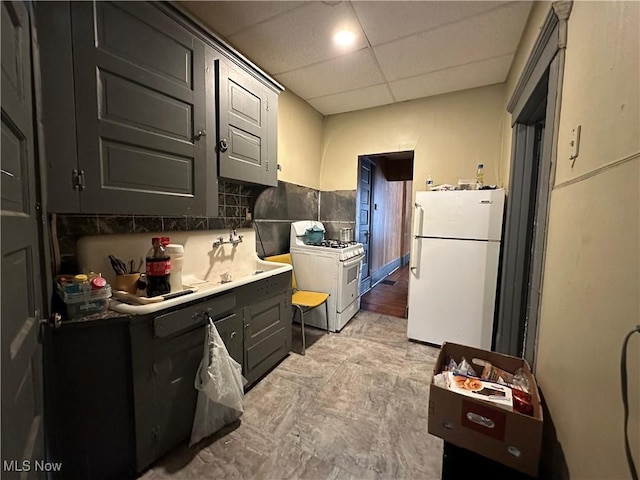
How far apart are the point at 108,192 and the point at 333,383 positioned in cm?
185

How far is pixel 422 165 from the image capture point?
119 inches

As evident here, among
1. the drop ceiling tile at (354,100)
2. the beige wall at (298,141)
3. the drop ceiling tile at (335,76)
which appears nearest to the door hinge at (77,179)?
the beige wall at (298,141)

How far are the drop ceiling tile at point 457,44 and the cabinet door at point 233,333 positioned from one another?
7.70ft

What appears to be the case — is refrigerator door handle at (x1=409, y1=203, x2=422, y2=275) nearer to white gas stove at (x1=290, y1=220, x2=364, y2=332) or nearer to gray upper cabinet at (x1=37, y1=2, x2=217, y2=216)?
white gas stove at (x1=290, y1=220, x2=364, y2=332)

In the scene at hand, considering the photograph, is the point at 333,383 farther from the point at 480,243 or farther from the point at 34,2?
the point at 34,2

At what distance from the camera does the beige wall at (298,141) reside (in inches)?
110

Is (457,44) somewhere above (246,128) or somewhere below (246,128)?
above

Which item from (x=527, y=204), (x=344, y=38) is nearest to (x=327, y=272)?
(x=527, y=204)

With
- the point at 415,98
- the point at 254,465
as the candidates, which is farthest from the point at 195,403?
the point at 415,98

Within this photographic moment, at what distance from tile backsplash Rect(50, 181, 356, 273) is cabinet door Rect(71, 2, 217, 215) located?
29 cm

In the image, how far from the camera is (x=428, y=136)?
117 inches

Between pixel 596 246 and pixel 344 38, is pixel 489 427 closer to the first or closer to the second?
pixel 596 246

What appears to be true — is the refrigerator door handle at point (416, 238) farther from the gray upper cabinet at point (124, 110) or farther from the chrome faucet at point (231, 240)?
the gray upper cabinet at point (124, 110)

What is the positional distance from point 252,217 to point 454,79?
240 centimetres
